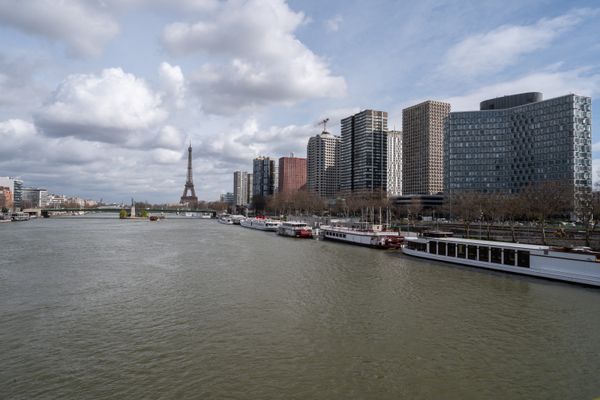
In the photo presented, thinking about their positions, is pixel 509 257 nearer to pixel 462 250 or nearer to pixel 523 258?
pixel 523 258

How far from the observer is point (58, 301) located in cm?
3175

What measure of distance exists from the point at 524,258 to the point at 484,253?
520 centimetres

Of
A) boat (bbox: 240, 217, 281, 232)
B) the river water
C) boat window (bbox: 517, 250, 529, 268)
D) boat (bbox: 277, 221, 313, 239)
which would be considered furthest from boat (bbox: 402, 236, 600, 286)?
boat (bbox: 240, 217, 281, 232)

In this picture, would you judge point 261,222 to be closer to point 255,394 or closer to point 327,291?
point 327,291

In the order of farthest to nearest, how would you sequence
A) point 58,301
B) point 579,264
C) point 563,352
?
point 579,264
point 58,301
point 563,352

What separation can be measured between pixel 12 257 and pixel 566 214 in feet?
546

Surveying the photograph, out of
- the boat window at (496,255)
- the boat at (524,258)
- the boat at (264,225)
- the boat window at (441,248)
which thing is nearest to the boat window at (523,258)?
the boat at (524,258)

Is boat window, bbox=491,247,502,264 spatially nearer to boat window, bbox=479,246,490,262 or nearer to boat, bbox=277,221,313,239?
boat window, bbox=479,246,490,262

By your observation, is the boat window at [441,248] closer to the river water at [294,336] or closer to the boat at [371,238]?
the river water at [294,336]

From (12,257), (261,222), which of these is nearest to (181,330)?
(12,257)

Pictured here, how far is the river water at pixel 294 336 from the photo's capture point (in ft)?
57.8

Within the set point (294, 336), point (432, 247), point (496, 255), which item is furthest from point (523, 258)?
point (294, 336)

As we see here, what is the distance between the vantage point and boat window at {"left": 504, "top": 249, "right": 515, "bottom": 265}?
4562cm

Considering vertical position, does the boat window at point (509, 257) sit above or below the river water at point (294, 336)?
above
